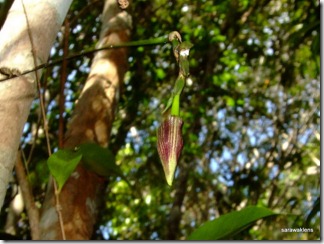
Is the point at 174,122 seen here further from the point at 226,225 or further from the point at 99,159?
the point at 99,159

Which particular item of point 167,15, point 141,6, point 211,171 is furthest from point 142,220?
point 141,6

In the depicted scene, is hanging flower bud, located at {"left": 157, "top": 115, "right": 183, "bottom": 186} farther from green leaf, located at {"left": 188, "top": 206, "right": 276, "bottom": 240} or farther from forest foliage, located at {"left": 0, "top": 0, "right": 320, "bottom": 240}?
forest foliage, located at {"left": 0, "top": 0, "right": 320, "bottom": 240}

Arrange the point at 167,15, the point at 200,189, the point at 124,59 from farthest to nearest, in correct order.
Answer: the point at 200,189 → the point at 167,15 → the point at 124,59

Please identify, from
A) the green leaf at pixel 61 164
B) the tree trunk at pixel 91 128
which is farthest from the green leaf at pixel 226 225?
the tree trunk at pixel 91 128

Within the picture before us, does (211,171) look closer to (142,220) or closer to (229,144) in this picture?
(229,144)

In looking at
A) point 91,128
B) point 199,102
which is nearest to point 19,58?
point 91,128

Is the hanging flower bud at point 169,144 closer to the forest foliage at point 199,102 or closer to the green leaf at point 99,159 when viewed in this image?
the green leaf at point 99,159
